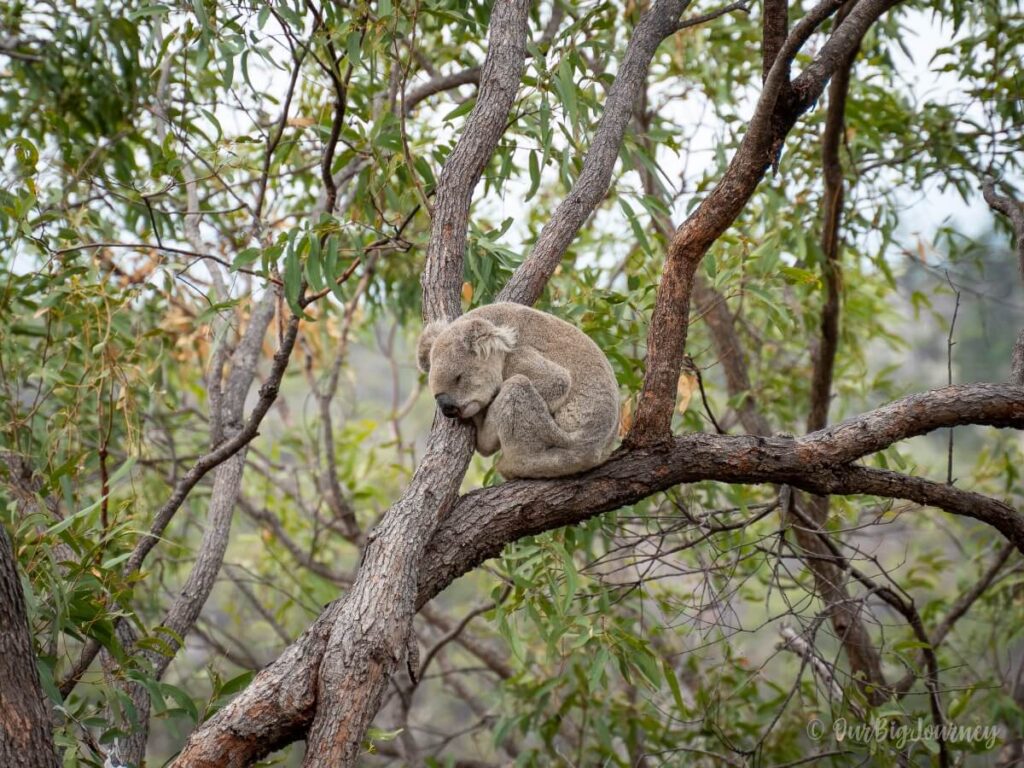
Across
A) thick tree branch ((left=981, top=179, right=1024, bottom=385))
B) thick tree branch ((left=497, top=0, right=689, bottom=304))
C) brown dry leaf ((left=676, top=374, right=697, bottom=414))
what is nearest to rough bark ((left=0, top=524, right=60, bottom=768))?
thick tree branch ((left=497, top=0, right=689, bottom=304))

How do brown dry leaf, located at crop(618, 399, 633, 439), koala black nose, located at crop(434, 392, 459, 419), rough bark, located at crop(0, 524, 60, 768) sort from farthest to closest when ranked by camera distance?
brown dry leaf, located at crop(618, 399, 633, 439) < koala black nose, located at crop(434, 392, 459, 419) < rough bark, located at crop(0, 524, 60, 768)

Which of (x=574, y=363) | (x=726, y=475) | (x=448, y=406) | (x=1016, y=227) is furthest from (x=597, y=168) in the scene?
(x=1016, y=227)

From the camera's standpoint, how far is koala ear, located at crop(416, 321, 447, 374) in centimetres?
335

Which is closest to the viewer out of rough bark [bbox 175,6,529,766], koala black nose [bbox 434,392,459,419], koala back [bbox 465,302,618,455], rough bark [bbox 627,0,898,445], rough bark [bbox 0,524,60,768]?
rough bark [bbox 0,524,60,768]

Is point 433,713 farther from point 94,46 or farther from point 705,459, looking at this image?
point 705,459

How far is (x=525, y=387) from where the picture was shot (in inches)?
130

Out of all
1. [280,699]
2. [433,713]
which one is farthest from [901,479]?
[433,713]

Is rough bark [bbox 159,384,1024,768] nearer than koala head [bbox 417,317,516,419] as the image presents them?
Yes

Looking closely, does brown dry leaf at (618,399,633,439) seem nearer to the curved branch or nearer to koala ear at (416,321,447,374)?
koala ear at (416,321,447,374)

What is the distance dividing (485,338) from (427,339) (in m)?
0.28

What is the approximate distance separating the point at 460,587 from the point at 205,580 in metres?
7.44

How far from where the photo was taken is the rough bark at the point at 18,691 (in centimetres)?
212

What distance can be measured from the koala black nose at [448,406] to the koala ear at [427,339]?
10.8 inches

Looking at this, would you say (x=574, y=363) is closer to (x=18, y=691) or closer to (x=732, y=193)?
(x=732, y=193)
